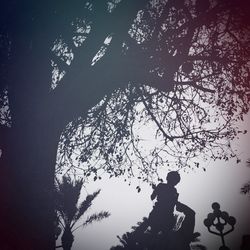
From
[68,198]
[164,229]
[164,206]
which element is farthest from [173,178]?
[68,198]

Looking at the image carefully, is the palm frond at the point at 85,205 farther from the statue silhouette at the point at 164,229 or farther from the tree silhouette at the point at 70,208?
the statue silhouette at the point at 164,229

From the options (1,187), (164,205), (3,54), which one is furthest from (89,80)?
(164,205)

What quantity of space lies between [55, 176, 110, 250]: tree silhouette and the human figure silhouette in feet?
59.7

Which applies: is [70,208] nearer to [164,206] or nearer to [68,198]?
[68,198]

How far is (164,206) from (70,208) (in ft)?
67.7

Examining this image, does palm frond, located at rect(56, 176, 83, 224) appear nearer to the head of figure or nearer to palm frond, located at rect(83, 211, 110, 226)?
palm frond, located at rect(83, 211, 110, 226)

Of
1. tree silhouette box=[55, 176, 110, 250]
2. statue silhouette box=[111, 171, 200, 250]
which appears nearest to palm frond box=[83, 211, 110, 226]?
tree silhouette box=[55, 176, 110, 250]

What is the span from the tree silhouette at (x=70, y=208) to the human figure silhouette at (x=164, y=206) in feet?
59.7

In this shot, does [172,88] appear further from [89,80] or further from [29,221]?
[29,221]

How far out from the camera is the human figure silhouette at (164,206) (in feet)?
14.1

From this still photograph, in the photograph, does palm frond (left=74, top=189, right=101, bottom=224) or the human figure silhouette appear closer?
the human figure silhouette

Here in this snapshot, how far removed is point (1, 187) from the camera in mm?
6355

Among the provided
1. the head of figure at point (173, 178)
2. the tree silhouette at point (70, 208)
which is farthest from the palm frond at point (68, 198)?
the head of figure at point (173, 178)

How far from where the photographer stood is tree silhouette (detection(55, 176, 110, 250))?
2298 cm
